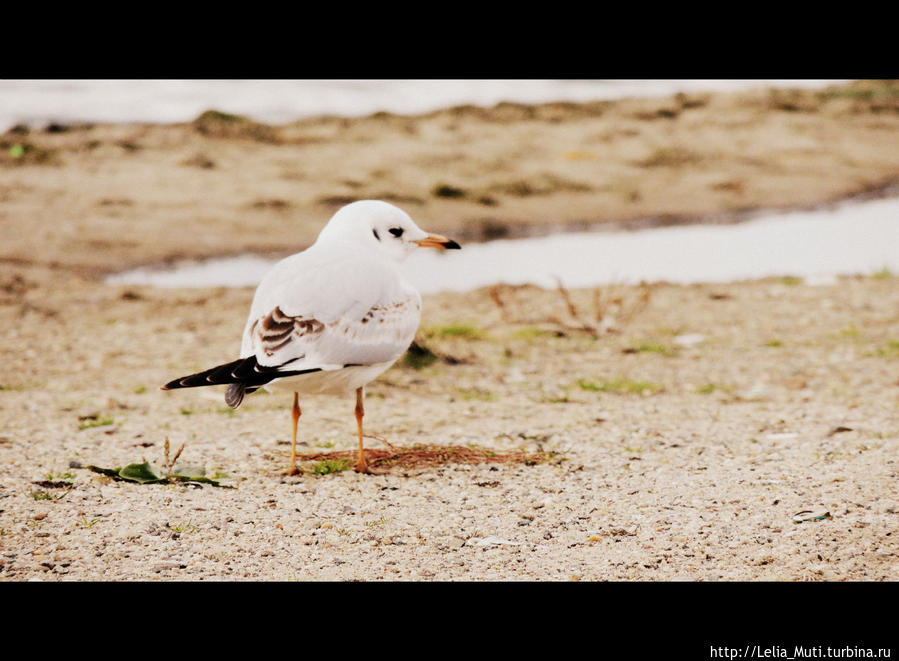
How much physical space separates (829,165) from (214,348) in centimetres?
792

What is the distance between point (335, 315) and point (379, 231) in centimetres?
58

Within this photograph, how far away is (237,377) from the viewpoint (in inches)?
163

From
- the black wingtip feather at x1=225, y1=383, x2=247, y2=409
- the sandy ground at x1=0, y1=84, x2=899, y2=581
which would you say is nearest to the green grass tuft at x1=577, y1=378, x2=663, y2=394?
the sandy ground at x1=0, y1=84, x2=899, y2=581

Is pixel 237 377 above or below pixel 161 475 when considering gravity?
above

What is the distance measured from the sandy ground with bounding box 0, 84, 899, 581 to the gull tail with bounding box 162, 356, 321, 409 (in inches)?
18.6

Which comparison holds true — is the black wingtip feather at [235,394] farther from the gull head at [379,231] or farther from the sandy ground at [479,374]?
the gull head at [379,231]

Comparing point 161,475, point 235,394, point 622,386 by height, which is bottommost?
point 161,475

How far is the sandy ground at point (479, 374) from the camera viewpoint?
12.7 ft

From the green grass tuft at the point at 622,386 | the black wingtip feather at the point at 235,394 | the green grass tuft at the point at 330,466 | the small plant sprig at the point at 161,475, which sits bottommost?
the small plant sprig at the point at 161,475

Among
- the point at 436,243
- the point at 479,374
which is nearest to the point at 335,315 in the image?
the point at 436,243

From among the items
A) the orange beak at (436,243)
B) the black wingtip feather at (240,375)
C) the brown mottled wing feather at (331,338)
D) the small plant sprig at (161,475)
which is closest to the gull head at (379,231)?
the orange beak at (436,243)

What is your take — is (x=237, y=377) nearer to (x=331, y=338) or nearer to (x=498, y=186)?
(x=331, y=338)

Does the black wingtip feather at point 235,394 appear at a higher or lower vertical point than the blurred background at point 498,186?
lower

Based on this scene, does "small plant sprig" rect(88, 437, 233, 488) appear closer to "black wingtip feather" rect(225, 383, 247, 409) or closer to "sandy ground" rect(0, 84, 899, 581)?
"sandy ground" rect(0, 84, 899, 581)
